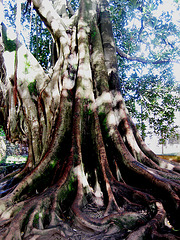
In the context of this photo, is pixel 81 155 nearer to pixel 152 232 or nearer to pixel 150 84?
pixel 152 232

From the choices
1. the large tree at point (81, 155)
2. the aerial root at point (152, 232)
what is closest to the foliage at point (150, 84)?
the large tree at point (81, 155)

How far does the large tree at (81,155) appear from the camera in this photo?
5.27 ft

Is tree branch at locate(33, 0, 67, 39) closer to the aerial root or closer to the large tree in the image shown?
the large tree

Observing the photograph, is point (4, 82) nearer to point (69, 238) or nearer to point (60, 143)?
point (60, 143)

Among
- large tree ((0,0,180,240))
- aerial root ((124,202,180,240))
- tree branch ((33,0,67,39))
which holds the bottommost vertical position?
aerial root ((124,202,180,240))

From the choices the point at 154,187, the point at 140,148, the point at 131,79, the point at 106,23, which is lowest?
the point at 154,187

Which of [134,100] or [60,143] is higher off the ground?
[134,100]

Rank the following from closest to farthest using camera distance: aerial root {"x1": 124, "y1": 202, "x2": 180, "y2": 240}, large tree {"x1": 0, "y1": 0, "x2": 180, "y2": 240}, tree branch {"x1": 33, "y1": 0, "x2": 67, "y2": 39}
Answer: aerial root {"x1": 124, "y1": 202, "x2": 180, "y2": 240}, large tree {"x1": 0, "y1": 0, "x2": 180, "y2": 240}, tree branch {"x1": 33, "y1": 0, "x2": 67, "y2": 39}

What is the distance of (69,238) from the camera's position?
1.45 metres

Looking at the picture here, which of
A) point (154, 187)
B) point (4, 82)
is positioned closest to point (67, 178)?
point (154, 187)

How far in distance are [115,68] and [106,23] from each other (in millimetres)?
1251

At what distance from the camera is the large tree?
1606mm

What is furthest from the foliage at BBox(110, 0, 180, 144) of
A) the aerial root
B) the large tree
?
the aerial root

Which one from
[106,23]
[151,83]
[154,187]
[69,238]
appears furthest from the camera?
[151,83]
